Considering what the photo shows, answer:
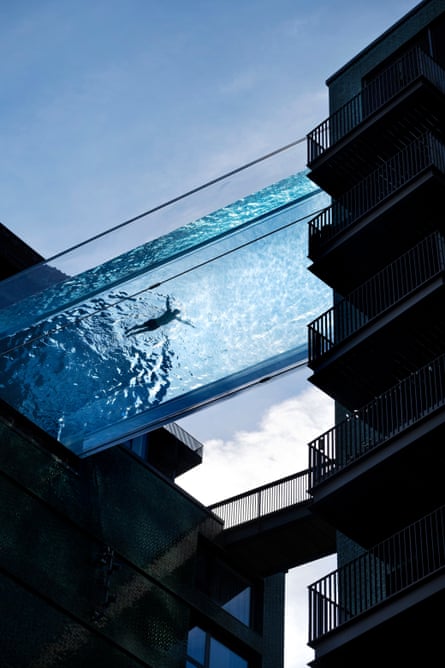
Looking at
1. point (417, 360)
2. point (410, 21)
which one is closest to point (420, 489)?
point (417, 360)

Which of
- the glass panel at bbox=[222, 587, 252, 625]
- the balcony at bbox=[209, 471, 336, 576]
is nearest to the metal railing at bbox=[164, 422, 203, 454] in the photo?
the balcony at bbox=[209, 471, 336, 576]

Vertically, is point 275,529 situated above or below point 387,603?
above

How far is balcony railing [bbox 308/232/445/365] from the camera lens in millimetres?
25844

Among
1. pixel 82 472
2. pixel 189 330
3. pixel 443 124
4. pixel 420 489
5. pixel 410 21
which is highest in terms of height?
pixel 410 21

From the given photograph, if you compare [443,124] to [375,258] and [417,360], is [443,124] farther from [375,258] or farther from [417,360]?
[417,360]

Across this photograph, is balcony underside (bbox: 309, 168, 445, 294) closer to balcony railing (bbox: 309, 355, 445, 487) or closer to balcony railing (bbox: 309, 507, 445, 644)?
balcony railing (bbox: 309, 355, 445, 487)

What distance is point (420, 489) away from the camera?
23547 mm

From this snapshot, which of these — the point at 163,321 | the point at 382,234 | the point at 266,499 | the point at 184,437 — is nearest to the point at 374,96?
the point at 382,234

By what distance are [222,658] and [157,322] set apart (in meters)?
10.0

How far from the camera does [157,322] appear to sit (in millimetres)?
30859

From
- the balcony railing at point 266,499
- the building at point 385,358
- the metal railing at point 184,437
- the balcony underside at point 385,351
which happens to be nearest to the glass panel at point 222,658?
the balcony railing at point 266,499

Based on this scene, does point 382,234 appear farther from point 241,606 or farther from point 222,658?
point 222,658

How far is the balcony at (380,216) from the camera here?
2659cm

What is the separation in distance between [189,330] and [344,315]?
4.67 m
